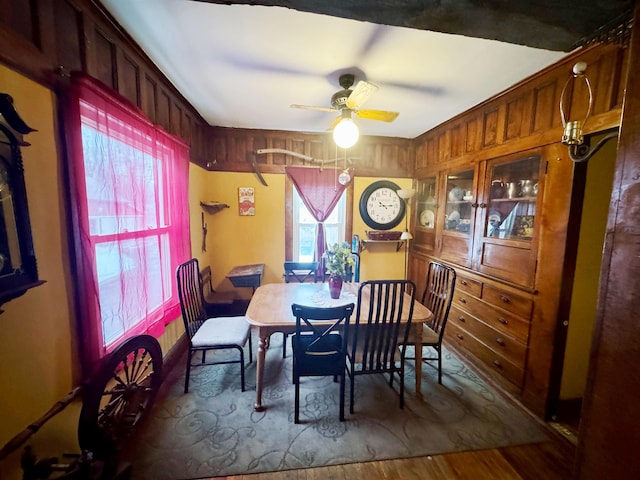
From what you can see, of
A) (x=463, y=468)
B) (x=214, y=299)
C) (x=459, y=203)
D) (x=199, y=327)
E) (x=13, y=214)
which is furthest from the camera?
(x=214, y=299)

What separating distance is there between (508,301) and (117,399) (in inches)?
111

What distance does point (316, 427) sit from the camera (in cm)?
181

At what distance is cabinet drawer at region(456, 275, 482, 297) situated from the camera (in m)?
2.54

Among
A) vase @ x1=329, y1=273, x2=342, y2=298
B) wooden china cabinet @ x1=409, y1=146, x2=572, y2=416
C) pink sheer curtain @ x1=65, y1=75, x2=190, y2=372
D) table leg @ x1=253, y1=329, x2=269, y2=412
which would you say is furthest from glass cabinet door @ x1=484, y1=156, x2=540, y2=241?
pink sheer curtain @ x1=65, y1=75, x2=190, y2=372

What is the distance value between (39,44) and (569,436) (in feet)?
12.2

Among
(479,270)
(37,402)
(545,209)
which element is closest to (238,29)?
(37,402)

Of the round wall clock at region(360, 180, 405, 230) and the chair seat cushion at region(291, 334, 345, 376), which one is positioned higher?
the round wall clock at region(360, 180, 405, 230)

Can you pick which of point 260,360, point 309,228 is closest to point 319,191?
point 309,228

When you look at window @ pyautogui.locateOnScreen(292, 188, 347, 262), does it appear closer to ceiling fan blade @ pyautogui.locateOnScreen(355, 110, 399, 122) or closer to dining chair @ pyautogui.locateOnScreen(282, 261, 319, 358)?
dining chair @ pyautogui.locateOnScreen(282, 261, 319, 358)

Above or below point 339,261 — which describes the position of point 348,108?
above

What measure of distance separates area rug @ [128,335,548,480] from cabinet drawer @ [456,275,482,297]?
793 mm

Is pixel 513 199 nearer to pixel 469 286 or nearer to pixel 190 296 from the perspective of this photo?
pixel 469 286

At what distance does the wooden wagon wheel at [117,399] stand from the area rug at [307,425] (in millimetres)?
409

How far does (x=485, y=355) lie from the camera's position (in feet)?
8.00
